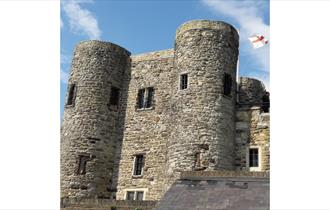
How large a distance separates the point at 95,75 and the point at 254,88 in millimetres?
8343

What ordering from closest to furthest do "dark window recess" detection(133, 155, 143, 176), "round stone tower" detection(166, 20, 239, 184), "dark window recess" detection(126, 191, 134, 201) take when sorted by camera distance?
1. "round stone tower" detection(166, 20, 239, 184)
2. "dark window recess" detection(126, 191, 134, 201)
3. "dark window recess" detection(133, 155, 143, 176)

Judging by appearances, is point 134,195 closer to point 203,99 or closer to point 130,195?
point 130,195

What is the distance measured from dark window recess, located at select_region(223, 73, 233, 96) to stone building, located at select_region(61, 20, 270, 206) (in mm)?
44

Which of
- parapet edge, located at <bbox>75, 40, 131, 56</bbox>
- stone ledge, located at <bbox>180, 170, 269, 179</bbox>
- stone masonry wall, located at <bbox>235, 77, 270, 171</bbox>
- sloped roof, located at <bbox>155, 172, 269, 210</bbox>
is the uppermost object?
parapet edge, located at <bbox>75, 40, 131, 56</bbox>

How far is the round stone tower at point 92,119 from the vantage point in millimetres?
20344

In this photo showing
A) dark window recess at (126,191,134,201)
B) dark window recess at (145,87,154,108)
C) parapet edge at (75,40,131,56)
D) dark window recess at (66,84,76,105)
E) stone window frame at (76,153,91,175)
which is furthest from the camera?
parapet edge at (75,40,131,56)

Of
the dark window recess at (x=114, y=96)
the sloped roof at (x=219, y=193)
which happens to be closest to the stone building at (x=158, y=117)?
the dark window recess at (x=114, y=96)

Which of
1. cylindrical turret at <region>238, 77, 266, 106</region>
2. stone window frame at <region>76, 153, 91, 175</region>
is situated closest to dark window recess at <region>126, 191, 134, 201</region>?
stone window frame at <region>76, 153, 91, 175</region>

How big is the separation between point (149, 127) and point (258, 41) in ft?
20.1

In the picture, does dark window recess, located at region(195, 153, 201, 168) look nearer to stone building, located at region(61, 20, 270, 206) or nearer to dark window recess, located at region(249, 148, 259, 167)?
stone building, located at region(61, 20, 270, 206)

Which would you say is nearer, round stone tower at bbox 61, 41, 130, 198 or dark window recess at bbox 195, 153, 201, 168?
dark window recess at bbox 195, 153, 201, 168

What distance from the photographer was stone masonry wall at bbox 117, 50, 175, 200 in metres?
19.9

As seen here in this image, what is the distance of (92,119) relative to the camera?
21078mm
